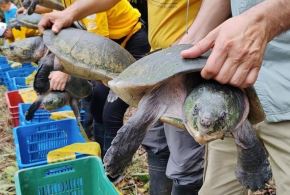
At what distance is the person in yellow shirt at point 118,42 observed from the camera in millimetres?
2873

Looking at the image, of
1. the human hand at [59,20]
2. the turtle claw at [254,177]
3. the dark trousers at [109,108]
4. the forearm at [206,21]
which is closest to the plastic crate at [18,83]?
the dark trousers at [109,108]

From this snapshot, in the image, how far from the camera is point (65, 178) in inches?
93.2

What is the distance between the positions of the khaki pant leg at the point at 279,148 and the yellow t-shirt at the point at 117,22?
1548 mm

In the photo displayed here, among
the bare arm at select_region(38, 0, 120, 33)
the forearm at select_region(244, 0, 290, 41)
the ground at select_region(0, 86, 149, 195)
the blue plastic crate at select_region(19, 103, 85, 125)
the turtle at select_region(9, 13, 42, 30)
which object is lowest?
the ground at select_region(0, 86, 149, 195)

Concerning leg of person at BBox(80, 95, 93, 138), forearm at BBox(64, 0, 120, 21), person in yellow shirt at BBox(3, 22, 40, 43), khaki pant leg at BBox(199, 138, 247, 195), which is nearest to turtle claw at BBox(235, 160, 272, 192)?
khaki pant leg at BBox(199, 138, 247, 195)

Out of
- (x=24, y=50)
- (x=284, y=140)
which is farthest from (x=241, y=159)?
(x=24, y=50)

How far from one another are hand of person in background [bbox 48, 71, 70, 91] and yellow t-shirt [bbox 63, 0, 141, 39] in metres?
0.42

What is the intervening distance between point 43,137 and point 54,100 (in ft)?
0.87

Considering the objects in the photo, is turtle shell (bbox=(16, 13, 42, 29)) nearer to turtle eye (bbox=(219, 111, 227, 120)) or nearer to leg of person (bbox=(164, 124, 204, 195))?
leg of person (bbox=(164, 124, 204, 195))

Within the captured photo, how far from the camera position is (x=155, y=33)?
2045 mm

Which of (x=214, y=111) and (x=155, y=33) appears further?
(x=155, y=33)

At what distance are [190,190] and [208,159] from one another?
309 mm

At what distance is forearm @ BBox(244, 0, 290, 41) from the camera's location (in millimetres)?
1073

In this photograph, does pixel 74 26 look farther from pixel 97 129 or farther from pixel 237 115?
pixel 237 115
